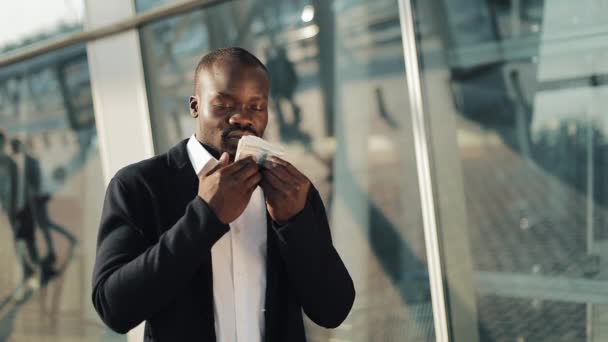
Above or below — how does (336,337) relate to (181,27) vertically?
below

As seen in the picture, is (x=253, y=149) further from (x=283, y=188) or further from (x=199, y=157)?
(x=199, y=157)

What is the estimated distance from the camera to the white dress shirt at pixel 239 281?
1.63 metres

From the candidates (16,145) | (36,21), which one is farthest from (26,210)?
(36,21)

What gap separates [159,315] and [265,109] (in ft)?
1.55

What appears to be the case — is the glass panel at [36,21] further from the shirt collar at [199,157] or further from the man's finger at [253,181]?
the man's finger at [253,181]

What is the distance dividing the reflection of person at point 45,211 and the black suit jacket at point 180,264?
3521mm

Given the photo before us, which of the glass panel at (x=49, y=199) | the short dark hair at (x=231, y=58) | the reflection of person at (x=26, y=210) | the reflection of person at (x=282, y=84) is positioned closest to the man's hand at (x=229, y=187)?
the short dark hair at (x=231, y=58)

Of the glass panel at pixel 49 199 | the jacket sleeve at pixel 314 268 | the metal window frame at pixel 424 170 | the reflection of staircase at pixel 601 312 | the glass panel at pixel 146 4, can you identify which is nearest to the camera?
the jacket sleeve at pixel 314 268

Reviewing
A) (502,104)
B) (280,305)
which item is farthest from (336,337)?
(280,305)

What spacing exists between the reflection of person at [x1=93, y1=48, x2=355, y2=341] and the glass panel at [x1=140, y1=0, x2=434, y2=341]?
1.71 metres

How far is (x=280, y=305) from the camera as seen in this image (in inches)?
65.6

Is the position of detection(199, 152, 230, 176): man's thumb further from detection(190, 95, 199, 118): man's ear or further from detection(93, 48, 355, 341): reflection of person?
detection(190, 95, 199, 118): man's ear

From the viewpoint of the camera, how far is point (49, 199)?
16.6ft

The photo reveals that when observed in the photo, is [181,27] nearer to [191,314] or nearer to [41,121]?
[41,121]
